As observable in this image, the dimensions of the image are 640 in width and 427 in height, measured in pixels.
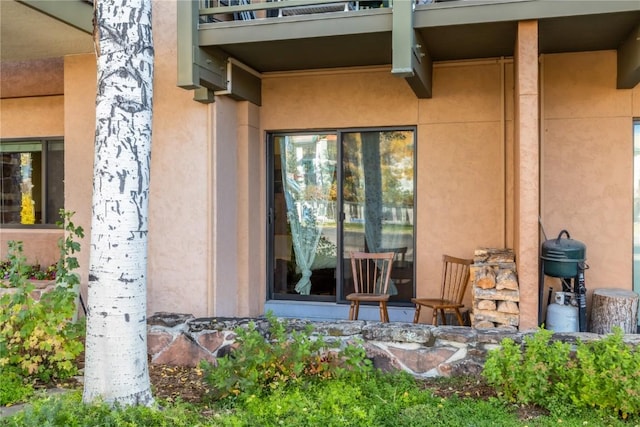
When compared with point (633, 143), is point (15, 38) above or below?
above

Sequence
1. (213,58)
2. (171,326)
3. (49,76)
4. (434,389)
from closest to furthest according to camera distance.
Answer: (434,389)
(171,326)
(213,58)
(49,76)

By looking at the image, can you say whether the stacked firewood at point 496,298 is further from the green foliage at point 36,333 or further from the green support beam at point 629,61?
the green foliage at point 36,333

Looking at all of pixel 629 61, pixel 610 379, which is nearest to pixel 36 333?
pixel 610 379

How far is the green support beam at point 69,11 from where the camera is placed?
4423 mm

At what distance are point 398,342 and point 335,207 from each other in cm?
237

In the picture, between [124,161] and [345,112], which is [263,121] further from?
[124,161]

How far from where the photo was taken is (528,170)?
4.23 metres

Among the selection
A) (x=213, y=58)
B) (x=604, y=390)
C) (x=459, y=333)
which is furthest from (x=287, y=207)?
(x=604, y=390)

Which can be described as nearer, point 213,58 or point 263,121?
point 213,58

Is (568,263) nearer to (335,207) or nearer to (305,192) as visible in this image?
(335,207)

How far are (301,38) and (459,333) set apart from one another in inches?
108

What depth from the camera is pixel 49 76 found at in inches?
270

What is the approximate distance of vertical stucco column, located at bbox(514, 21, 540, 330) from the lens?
167 inches

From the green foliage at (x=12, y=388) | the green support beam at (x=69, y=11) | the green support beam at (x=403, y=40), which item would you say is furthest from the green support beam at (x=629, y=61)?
the green foliage at (x=12, y=388)
